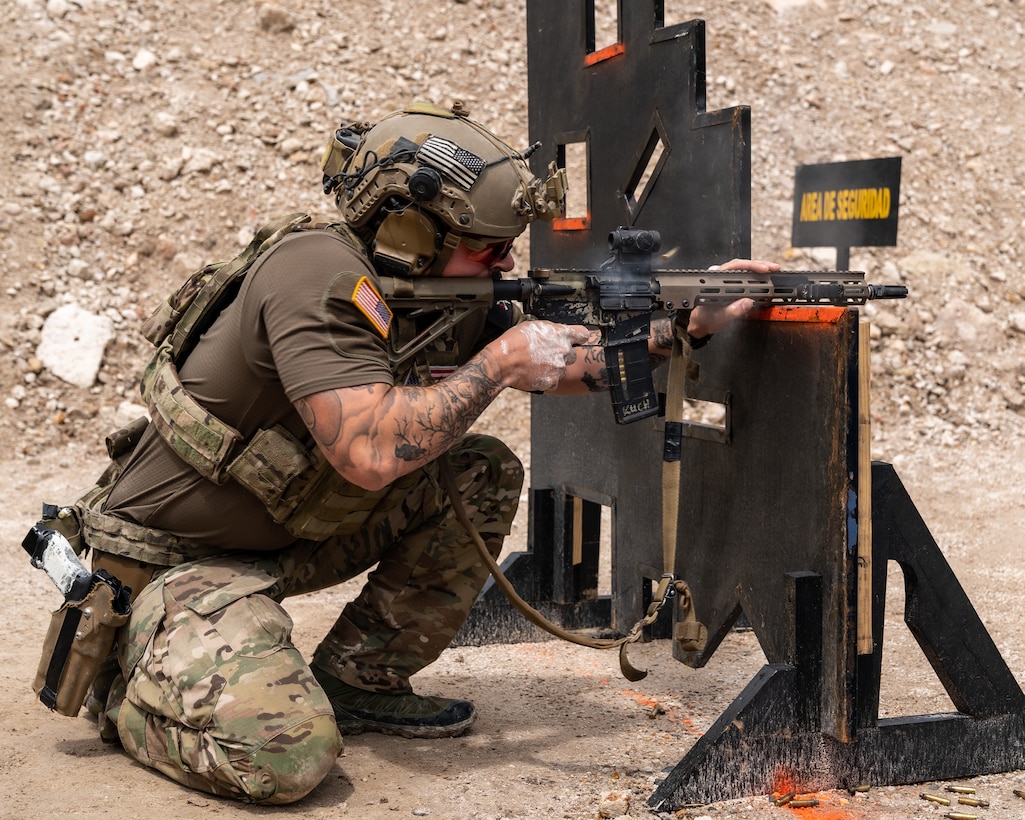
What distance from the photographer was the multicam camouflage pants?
9.20 ft

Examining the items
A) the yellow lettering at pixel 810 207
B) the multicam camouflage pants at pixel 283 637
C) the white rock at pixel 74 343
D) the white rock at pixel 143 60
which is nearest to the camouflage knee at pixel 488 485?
the multicam camouflage pants at pixel 283 637

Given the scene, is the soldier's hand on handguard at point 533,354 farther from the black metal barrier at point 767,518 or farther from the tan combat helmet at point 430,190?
the black metal barrier at point 767,518

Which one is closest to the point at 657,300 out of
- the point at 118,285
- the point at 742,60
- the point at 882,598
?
the point at 882,598

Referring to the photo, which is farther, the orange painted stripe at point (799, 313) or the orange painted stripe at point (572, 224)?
the orange painted stripe at point (572, 224)

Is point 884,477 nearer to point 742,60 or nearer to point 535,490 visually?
point 535,490

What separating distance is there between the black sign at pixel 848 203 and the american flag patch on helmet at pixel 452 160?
10.2 ft

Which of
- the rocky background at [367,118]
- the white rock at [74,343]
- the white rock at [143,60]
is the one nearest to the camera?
the white rock at [74,343]

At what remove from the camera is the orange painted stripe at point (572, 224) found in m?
4.09

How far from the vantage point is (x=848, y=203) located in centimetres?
585

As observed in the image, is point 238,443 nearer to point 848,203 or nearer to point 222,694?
point 222,694

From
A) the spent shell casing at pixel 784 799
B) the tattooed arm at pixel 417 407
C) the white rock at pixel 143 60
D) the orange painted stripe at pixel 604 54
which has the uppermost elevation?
the white rock at pixel 143 60

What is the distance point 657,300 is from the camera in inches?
122

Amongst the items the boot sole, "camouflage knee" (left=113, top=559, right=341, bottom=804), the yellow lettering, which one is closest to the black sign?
the yellow lettering

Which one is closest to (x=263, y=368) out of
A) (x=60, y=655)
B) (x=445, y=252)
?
(x=445, y=252)
